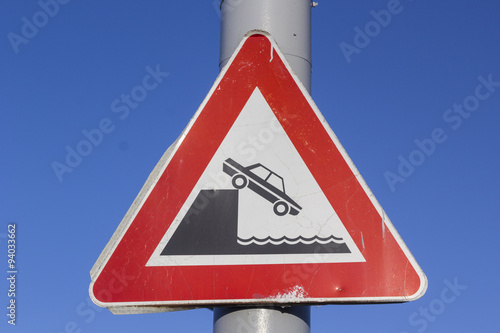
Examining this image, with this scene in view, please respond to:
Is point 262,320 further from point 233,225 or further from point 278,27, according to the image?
point 278,27

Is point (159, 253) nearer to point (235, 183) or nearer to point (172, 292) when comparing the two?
point (172, 292)

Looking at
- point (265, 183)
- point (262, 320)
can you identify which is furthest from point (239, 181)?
point (262, 320)

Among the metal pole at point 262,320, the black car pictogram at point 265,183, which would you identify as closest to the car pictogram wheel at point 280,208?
the black car pictogram at point 265,183

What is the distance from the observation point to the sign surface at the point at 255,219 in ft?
5.25

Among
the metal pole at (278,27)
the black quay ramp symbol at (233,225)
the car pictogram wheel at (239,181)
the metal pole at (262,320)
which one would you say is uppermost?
the metal pole at (278,27)

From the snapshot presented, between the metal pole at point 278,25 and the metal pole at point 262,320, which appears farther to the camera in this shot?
the metal pole at point 278,25

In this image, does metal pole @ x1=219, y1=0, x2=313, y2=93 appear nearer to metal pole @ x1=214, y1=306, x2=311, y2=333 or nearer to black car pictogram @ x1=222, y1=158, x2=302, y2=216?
black car pictogram @ x1=222, y1=158, x2=302, y2=216

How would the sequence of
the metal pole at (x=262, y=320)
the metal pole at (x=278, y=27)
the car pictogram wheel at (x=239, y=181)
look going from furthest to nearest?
the metal pole at (x=278, y=27) < the car pictogram wheel at (x=239, y=181) < the metal pole at (x=262, y=320)

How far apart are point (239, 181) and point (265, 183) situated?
0.07m

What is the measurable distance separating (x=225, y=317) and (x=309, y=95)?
24.3 inches

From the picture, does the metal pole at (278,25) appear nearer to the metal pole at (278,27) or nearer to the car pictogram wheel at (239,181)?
the metal pole at (278,27)

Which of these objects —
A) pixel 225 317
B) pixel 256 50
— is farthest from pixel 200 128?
pixel 225 317

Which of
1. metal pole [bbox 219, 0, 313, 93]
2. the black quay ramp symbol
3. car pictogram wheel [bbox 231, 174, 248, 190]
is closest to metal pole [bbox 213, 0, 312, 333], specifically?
metal pole [bbox 219, 0, 313, 93]

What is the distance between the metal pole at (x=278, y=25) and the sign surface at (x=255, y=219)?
53 mm
